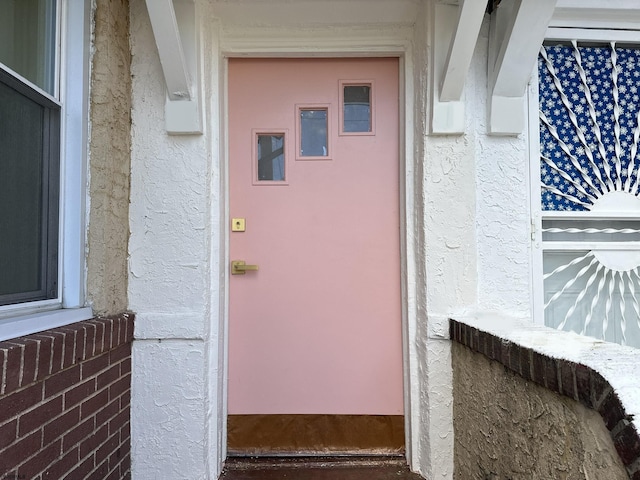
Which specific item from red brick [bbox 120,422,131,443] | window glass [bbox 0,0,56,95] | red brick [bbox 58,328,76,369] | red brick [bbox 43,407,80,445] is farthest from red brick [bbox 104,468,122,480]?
window glass [bbox 0,0,56,95]

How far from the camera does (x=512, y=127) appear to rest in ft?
7.77

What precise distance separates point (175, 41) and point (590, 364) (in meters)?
2.08

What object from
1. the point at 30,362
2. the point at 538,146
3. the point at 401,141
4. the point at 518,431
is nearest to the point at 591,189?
the point at 538,146

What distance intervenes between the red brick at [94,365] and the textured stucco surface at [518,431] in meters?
1.66

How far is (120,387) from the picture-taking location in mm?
2176

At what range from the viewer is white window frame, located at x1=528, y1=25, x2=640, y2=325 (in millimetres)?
2477

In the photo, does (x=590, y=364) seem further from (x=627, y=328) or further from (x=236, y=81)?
(x=236, y=81)

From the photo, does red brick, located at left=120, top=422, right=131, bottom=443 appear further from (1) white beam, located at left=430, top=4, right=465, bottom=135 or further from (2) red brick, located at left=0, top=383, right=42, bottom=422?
(1) white beam, located at left=430, top=4, right=465, bottom=135

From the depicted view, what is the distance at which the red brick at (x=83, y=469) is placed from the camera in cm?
176

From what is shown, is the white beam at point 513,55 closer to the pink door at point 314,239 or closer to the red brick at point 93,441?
the pink door at point 314,239

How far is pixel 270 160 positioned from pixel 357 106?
1.95 ft

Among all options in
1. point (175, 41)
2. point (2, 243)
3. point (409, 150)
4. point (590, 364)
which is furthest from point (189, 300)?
point (590, 364)

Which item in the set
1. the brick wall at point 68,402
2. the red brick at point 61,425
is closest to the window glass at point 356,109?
the brick wall at point 68,402

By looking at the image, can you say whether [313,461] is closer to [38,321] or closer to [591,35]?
[38,321]
